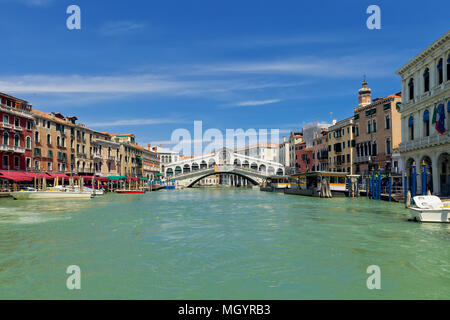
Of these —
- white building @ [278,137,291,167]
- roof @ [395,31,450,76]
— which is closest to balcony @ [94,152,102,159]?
roof @ [395,31,450,76]

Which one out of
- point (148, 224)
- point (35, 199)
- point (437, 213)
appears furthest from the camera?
point (35, 199)

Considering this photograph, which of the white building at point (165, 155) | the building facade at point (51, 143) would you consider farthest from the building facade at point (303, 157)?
the white building at point (165, 155)

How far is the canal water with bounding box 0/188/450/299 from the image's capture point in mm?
5293

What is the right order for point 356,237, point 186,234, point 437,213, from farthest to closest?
point 437,213, point 186,234, point 356,237

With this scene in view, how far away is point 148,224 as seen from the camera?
1248 cm

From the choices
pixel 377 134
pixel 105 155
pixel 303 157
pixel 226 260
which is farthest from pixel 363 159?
pixel 105 155

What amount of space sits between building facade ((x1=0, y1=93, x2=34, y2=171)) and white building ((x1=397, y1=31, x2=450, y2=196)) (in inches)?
1123

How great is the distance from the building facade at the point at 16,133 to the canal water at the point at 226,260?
17.8 m

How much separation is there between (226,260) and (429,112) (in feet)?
58.9

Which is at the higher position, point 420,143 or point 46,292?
point 420,143
